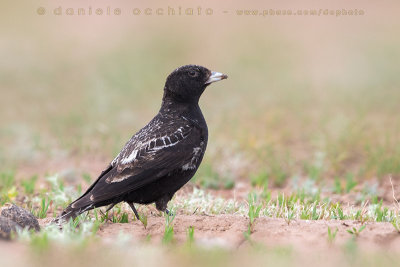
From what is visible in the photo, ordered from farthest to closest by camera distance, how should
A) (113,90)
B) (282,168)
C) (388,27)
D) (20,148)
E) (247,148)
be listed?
(388,27) → (113,90) → (20,148) → (247,148) → (282,168)

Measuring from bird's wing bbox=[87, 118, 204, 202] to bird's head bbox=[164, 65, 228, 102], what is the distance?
17.0 inches

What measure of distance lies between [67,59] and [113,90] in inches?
141

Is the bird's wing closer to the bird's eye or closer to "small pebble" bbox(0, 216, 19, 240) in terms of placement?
the bird's eye

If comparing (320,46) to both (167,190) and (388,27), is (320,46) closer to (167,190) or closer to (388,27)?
(388,27)

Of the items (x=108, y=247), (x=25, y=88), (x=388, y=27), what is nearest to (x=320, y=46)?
(x=388, y=27)

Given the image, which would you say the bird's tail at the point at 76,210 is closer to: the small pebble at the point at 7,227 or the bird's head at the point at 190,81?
the small pebble at the point at 7,227

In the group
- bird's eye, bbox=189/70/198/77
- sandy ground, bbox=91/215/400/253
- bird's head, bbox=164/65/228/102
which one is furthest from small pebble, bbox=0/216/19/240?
bird's eye, bbox=189/70/198/77

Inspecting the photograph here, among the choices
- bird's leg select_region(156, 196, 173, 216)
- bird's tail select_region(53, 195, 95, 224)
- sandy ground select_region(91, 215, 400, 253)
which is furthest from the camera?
bird's leg select_region(156, 196, 173, 216)

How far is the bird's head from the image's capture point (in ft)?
22.4

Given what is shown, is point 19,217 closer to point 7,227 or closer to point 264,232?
point 7,227

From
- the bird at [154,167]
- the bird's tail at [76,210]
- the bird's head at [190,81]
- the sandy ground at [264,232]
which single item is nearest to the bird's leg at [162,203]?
the bird at [154,167]

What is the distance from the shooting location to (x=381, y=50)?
17953 millimetres

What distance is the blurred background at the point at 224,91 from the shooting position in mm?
10141

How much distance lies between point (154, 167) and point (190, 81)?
3.81 feet
